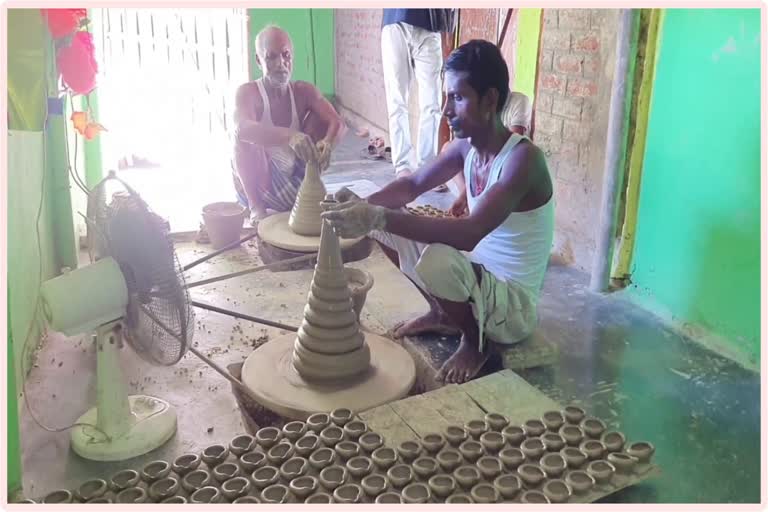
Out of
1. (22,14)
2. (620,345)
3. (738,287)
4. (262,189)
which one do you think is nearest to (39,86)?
(22,14)

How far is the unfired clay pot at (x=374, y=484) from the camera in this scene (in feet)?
6.33

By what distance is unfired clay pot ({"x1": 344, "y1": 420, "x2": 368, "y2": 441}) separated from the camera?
2.19 metres

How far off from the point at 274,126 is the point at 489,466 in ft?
9.05

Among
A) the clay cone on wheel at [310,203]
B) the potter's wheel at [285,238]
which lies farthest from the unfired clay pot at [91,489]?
the clay cone on wheel at [310,203]

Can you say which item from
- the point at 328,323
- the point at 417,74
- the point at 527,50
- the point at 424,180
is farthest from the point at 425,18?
the point at 328,323

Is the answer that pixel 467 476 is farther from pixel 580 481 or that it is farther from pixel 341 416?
pixel 341 416

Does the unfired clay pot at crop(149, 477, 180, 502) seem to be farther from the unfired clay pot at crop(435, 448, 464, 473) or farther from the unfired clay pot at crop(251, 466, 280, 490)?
the unfired clay pot at crop(435, 448, 464, 473)

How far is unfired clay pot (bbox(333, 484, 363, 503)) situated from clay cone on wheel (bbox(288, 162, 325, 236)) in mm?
2033

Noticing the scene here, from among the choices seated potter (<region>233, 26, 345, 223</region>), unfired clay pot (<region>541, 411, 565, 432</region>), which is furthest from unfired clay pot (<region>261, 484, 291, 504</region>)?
seated potter (<region>233, 26, 345, 223</region>)

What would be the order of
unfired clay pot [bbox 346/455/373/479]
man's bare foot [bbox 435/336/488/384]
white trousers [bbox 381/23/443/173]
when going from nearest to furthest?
unfired clay pot [bbox 346/455/373/479] → man's bare foot [bbox 435/336/488/384] → white trousers [bbox 381/23/443/173]

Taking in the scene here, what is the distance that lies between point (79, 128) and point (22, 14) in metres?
1.22

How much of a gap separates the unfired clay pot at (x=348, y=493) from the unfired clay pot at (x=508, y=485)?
36 centimetres

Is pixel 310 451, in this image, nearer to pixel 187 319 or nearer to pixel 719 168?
pixel 187 319

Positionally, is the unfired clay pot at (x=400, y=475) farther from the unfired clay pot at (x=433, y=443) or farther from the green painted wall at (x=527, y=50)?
the green painted wall at (x=527, y=50)
